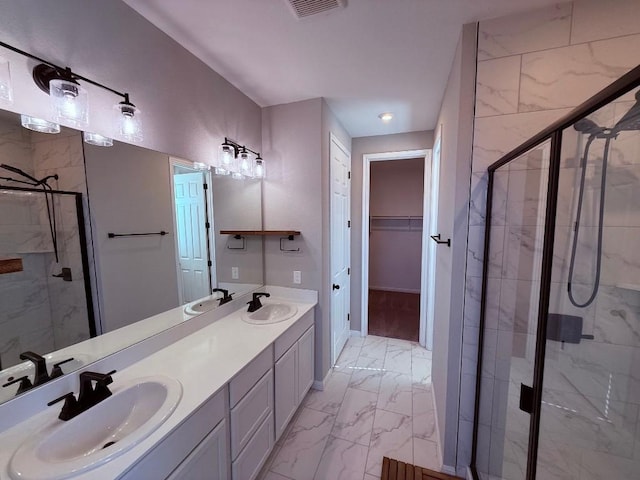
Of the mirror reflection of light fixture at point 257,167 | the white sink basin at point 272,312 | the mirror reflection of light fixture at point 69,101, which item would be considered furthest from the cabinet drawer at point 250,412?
the mirror reflection of light fixture at point 257,167

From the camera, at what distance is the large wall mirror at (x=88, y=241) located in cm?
94

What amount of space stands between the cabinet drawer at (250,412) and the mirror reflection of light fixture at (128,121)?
1413mm

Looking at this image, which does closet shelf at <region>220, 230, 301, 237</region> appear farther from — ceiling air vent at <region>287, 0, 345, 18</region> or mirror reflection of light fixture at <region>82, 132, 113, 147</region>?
ceiling air vent at <region>287, 0, 345, 18</region>

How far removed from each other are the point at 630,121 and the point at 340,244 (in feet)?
6.84

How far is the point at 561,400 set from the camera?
1214 mm

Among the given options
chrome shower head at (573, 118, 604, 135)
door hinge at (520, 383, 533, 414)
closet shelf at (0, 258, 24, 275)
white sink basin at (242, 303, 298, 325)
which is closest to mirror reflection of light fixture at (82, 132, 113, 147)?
closet shelf at (0, 258, 24, 275)

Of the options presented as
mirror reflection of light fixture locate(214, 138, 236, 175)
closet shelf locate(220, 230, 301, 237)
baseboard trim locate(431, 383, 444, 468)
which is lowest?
baseboard trim locate(431, 383, 444, 468)

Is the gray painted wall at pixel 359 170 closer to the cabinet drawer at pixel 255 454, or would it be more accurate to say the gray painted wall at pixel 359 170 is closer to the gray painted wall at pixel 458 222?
the gray painted wall at pixel 458 222

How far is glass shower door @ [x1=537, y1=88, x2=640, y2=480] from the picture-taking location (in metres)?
1.06

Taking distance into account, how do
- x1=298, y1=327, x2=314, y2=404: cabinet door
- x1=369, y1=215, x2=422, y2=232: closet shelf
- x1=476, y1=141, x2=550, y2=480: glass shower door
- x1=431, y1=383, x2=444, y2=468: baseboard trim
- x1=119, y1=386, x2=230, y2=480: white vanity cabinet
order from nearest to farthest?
x1=119, y1=386, x2=230, y2=480: white vanity cabinet, x1=476, y1=141, x2=550, y2=480: glass shower door, x1=431, y1=383, x2=444, y2=468: baseboard trim, x1=298, y1=327, x2=314, y2=404: cabinet door, x1=369, y1=215, x2=422, y2=232: closet shelf

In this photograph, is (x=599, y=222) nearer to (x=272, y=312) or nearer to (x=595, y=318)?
(x=595, y=318)

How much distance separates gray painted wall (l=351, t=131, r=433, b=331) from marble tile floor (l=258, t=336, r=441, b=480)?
786 mm

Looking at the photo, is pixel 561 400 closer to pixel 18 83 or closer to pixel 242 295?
pixel 242 295

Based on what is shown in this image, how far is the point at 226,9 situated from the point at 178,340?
179cm
